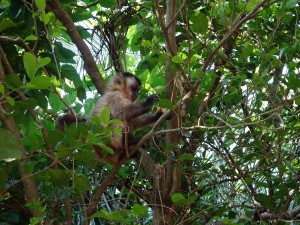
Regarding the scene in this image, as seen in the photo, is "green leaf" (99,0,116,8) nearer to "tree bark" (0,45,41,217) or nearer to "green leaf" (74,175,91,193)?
"tree bark" (0,45,41,217)

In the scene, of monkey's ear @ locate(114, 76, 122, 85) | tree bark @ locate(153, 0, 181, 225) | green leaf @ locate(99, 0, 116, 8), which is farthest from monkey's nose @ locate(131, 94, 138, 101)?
tree bark @ locate(153, 0, 181, 225)

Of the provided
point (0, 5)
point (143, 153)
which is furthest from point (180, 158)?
point (0, 5)

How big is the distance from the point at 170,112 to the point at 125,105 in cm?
195

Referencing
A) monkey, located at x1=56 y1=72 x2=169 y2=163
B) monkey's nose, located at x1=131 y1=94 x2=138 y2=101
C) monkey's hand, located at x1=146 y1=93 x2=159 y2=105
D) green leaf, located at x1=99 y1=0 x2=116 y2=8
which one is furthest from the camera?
monkey's nose, located at x1=131 y1=94 x2=138 y2=101

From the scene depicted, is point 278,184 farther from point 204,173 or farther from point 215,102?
point 215,102

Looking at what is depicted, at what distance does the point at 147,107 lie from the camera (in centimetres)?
518

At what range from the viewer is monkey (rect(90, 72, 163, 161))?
5223 mm

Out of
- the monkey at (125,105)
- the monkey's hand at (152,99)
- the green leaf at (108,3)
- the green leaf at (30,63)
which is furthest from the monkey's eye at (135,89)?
the green leaf at (30,63)

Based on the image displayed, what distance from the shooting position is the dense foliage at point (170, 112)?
3.56 meters

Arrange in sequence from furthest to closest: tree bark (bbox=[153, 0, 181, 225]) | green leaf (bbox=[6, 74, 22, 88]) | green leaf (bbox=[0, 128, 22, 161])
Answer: tree bark (bbox=[153, 0, 181, 225])
green leaf (bbox=[6, 74, 22, 88])
green leaf (bbox=[0, 128, 22, 161])

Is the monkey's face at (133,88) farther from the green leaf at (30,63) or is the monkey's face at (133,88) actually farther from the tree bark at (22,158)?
the green leaf at (30,63)

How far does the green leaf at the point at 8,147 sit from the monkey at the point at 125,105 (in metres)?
2.38

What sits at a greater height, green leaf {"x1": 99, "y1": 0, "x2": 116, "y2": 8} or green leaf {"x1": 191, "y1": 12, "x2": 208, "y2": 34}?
green leaf {"x1": 99, "y1": 0, "x2": 116, "y2": 8}

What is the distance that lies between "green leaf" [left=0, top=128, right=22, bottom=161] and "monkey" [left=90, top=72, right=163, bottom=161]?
7.82 ft
